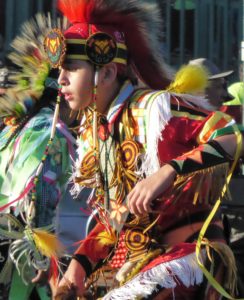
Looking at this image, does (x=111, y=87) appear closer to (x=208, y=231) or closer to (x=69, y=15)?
(x=69, y=15)

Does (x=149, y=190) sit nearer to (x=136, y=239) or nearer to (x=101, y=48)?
(x=136, y=239)

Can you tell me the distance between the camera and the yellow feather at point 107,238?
135 inches

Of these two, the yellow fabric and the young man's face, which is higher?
the young man's face

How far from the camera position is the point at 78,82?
3.38 m

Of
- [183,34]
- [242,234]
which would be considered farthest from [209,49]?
[242,234]

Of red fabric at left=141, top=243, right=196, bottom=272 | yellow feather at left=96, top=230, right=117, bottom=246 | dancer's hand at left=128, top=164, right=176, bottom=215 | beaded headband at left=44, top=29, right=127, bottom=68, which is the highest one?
beaded headband at left=44, top=29, right=127, bottom=68

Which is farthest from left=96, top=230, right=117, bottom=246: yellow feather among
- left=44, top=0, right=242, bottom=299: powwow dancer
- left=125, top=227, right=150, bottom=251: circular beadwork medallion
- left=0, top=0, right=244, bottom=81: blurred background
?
left=0, top=0, right=244, bottom=81: blurred background

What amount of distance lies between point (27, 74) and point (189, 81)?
1312mm

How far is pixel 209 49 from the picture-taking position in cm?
1619

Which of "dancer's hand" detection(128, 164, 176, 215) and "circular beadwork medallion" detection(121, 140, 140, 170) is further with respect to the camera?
"circular beadwork medallion" detection(121, 140, 140, 170)

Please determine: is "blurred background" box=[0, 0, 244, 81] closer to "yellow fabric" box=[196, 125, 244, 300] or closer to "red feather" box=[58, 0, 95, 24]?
"red feather" box=[58, 0, 95, 24]

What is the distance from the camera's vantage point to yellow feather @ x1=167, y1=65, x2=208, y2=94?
11.1 feet

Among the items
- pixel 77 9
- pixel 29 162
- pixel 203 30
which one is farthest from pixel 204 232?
pixel 203 30

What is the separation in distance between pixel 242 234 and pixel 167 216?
1657 millimetres
